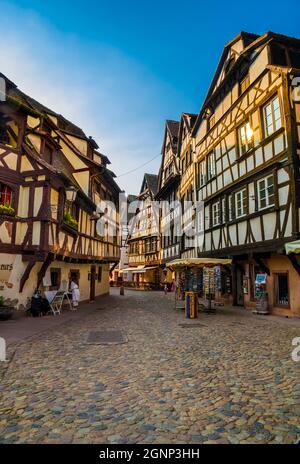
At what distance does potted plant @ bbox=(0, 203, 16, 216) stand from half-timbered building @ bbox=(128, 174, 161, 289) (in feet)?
82.1

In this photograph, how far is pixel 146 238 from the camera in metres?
39.0

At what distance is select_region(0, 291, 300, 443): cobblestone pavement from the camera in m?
3.15

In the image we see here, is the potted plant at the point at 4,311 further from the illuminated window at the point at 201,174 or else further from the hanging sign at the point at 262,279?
the illuminated window at the point at 201,174

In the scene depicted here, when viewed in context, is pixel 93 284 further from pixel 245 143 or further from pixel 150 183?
pixel 150 183

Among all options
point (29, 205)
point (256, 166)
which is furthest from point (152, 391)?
point (256, 166)

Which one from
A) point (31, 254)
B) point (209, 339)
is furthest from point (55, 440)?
point (31, 254)

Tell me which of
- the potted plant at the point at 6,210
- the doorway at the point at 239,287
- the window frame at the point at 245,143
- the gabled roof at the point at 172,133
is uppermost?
the gabled roof at the point at 172,133

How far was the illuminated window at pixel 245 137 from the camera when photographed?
13.9m

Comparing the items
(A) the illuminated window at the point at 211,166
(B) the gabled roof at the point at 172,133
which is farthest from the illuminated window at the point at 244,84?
(B) the gabled roof at the point at 172,133

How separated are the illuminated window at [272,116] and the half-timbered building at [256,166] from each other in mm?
37

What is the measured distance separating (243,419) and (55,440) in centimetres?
205

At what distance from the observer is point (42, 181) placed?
11969mm
